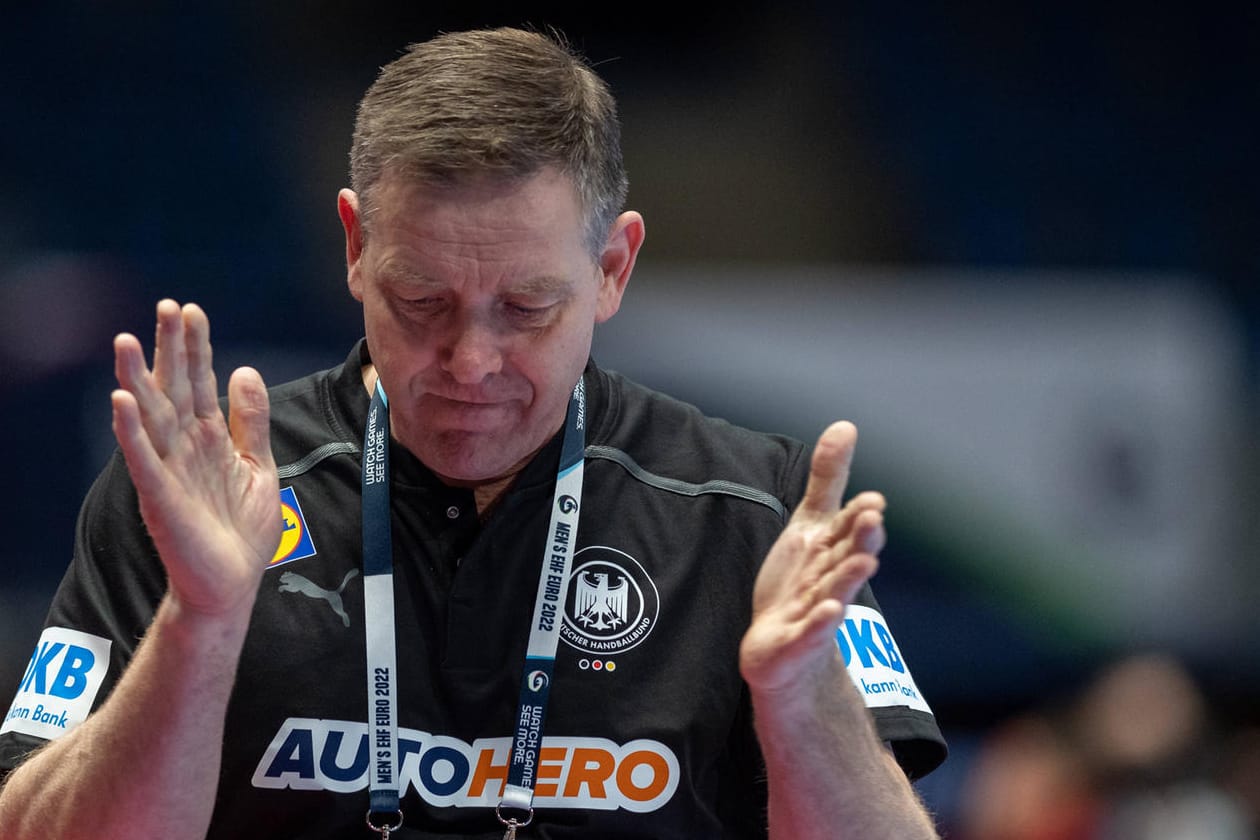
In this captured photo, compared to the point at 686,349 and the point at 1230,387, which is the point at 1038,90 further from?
the point at 686,349

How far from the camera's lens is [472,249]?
217cm

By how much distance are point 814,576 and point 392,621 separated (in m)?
0.69

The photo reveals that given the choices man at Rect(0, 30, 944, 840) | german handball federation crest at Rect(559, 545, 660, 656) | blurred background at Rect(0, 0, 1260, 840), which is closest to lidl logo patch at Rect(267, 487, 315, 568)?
man at Rect(0, 30, 944, 840)

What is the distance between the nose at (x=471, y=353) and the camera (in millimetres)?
2178

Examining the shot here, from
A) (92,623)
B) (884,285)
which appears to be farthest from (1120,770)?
(92,623)

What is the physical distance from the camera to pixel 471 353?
2.18 m

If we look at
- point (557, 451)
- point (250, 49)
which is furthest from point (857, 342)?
point (557, 451)

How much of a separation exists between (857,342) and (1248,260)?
4.60ft

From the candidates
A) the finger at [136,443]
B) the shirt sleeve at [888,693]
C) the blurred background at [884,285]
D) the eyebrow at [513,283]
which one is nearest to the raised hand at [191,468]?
→ the finger at [136,443]

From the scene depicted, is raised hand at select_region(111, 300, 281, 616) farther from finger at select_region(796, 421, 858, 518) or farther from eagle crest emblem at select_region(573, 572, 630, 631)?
finger at select_region(796, 421, 858, 518)

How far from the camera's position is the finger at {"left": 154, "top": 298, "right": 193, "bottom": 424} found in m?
1.86

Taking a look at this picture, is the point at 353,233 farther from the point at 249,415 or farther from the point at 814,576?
the point at 814,576

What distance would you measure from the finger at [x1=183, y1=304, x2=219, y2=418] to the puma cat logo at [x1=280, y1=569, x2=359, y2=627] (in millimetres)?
452

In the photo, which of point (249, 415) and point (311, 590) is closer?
point (249, 415)
